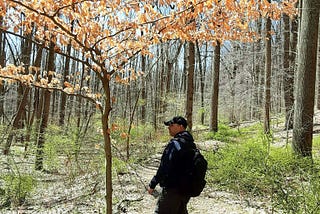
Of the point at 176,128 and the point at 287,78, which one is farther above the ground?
the point at 287,78

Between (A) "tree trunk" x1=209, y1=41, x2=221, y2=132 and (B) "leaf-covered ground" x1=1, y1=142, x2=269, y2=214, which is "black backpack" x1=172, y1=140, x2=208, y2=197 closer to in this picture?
(B) "leaf-covered ground" x1=1, y1=142, x2=269, y2=214

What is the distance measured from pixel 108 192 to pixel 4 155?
14.3 feet

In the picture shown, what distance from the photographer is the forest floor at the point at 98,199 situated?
5.54 metres

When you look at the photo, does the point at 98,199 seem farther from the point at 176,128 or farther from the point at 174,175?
the point at 174,175

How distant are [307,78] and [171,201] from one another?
5164mm

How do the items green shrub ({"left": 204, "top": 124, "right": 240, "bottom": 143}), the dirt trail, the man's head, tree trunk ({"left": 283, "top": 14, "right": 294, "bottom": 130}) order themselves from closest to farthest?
the man's head
the dirt trail
tree trunk ({"left": 283, "top": 14, "right": 294, "bottom": 130})
green shrub ({"left": 204, "top": 124, "right": 240, "bottom": 143})

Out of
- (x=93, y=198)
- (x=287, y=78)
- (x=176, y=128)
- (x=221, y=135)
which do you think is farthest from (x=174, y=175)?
(x=287, y=78)

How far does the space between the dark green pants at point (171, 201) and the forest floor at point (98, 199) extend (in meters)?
1.80

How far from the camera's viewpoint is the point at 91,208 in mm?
Answer: 6031

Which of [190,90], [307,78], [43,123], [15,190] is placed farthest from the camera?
[190,90]

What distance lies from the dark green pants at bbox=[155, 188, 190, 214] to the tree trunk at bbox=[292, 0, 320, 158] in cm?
444

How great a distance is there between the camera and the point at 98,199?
21.2 ft

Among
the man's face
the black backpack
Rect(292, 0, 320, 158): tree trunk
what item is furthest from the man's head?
Rect(292, 0, 320, 158): tree trunk

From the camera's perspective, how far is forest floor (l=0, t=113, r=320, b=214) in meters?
5.54
